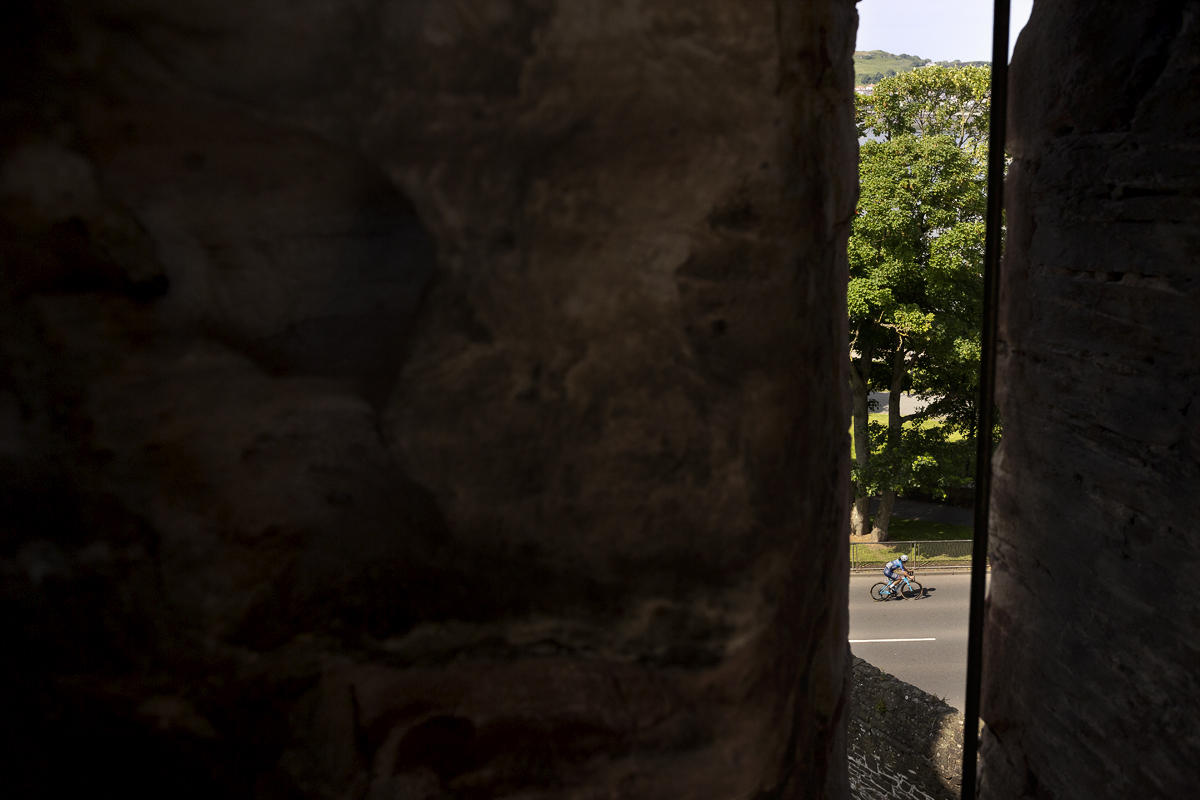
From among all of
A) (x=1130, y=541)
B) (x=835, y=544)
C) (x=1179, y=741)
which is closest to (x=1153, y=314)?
(x=1130, y=541)

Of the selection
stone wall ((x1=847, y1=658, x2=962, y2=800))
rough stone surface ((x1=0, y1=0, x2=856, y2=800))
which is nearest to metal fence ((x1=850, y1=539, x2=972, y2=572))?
stone wall ((x1=847, y1=658, x2=962, y2=800))

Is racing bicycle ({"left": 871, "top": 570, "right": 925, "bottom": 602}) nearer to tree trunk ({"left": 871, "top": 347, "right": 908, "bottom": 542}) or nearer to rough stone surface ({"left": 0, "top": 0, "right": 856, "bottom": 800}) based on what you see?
tree trunk ({"left": 871, "top": 347, "right": 908, "bottom": 542})

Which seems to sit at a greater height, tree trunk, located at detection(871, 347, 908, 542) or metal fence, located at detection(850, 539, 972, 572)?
tree trunk, located at detection(871, 347, 908, 542)

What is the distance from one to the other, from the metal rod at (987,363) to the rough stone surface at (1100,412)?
1.05 ft

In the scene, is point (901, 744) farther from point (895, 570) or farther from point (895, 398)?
point (895, 398)

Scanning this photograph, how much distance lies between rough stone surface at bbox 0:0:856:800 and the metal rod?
2.10 feet

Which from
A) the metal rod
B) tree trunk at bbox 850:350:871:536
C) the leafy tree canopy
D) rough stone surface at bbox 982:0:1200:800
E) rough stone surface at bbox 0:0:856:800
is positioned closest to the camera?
rough stone surface at bbox 0:0:856:800

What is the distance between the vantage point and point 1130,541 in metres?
1.75

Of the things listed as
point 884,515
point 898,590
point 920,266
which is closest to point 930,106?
point 920,266

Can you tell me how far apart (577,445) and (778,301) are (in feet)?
0.93

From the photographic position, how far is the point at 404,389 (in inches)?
36.5

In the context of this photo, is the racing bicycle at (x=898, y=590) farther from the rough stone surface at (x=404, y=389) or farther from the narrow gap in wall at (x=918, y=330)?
the rough stone surface at (x=404, y=389)

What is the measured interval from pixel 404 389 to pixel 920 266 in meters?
8.06

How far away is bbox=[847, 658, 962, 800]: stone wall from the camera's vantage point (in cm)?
383
